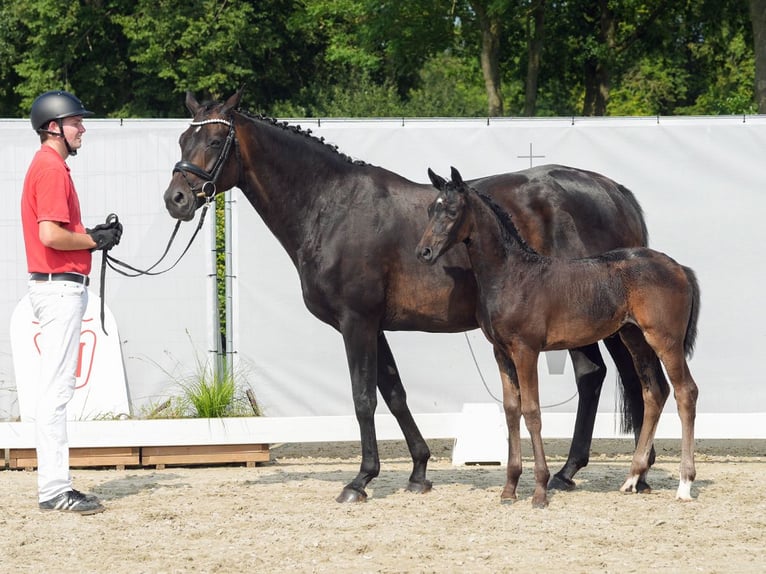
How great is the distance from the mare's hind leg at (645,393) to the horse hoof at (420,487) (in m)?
1.18

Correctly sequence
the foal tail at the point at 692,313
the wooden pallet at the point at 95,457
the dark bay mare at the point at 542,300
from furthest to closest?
the wooden pallet at the point at 95,457 < the foal tail at the point at 692,313 < the dark bay mare at the point at 542,300

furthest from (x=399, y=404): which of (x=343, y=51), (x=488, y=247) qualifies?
(x=343, y=51)

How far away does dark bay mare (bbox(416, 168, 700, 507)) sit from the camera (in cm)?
638

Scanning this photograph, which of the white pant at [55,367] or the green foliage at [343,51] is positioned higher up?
the green foliage at [343,51]

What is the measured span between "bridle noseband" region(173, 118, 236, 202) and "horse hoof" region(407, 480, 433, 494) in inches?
84.9

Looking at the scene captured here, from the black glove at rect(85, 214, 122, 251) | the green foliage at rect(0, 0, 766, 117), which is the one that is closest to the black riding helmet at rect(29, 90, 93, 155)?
the black glove at rect(85, 214, 122, 251)

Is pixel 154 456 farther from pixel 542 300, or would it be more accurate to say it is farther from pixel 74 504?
pixel 542 300

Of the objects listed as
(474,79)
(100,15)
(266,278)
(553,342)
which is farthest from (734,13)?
(553,342)

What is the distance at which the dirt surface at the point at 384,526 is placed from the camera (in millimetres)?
5168

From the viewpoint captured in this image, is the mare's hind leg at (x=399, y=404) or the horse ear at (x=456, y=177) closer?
the horse ear at (x=456, y=177)

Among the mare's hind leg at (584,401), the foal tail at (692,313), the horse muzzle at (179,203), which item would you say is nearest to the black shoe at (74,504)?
the horse muzzle at (179,203)

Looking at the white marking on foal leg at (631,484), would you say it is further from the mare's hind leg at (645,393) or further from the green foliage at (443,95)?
the green foliage at (443,95)

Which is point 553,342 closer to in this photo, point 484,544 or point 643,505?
point 643,505

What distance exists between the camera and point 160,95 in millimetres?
29641
